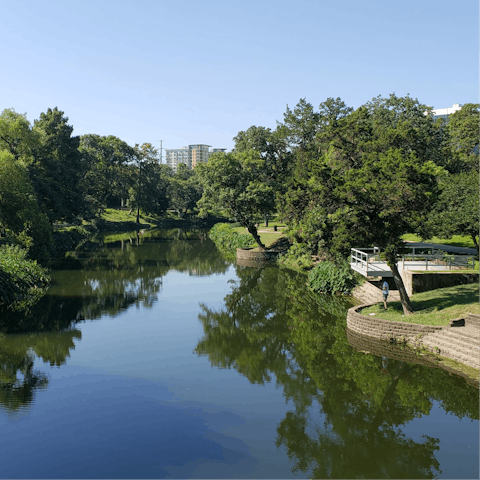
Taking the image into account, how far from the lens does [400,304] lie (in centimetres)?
2583

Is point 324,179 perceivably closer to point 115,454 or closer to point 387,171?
point 387,171

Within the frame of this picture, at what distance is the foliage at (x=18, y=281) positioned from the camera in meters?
30.3

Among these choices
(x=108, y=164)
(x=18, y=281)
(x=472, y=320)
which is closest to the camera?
(x=472, y=320)

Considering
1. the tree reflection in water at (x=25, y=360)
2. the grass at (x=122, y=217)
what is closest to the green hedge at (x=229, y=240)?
the grass at (x=122, y=217)

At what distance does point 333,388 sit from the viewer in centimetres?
1770

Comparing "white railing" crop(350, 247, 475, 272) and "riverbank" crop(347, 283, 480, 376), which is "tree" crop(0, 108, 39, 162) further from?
"riverbank" crop(347, 283, 480, 376)

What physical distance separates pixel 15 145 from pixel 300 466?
5427 centimetres

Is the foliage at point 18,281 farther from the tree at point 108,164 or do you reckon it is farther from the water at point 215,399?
the tree at point 108,164

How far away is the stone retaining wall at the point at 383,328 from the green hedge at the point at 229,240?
36.1 metres

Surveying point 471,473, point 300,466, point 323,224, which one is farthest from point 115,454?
point 323,224

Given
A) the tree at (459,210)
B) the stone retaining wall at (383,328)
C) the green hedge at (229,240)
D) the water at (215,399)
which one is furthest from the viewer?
the green hedge at (229,240)

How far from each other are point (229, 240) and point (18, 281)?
134ft

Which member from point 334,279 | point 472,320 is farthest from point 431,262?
point 472,320

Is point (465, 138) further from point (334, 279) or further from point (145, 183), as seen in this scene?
point (145, 183)
